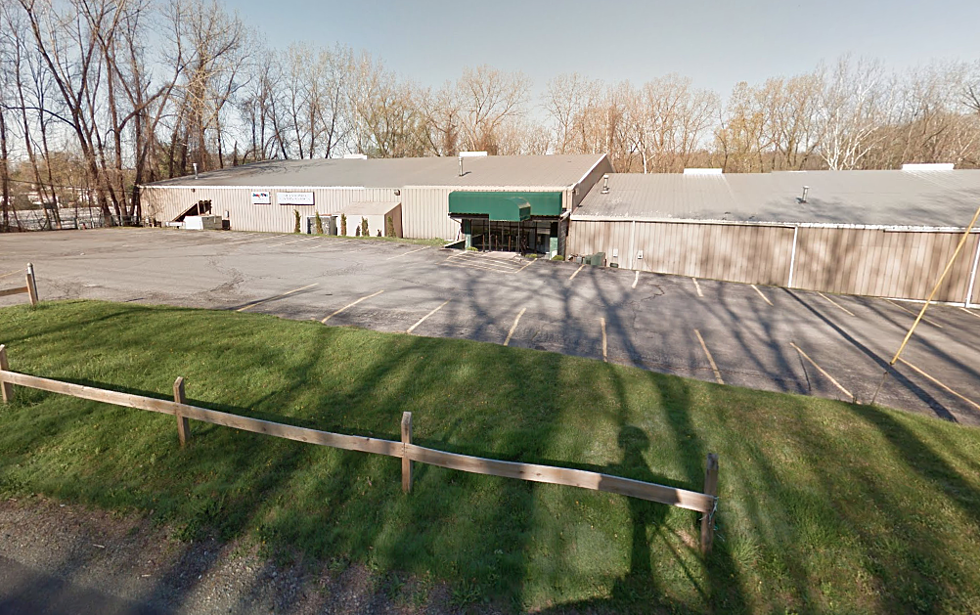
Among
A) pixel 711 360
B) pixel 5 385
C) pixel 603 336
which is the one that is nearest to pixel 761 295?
pixel 711 360

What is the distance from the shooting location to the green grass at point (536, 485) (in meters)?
4.39

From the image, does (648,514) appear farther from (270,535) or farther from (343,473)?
(270,535)

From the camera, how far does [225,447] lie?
20.9 ft

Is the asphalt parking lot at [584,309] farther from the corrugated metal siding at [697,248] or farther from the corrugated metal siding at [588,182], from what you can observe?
the corrugated metal siding at [588,182]

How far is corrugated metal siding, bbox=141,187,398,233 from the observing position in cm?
3231

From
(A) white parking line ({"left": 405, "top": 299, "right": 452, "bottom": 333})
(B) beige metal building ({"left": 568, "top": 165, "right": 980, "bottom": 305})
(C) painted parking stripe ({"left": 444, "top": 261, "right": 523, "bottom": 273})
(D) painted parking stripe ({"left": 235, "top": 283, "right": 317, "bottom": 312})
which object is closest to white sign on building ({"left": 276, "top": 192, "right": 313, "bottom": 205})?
(C) painted parking stripe ({"left": 444, "top": 261, "right": 523, "bottom": 273})

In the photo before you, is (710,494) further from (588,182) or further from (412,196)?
(412,196)

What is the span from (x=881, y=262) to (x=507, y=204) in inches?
660

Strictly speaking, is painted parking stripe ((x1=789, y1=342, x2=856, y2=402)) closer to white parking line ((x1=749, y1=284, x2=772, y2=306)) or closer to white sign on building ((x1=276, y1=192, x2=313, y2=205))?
white parking line ((x1=749, y1=284, x2=772, y2=306))

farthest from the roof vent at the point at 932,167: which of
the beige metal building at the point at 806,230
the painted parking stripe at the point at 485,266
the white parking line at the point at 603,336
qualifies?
the white parking line at the point at 603,336

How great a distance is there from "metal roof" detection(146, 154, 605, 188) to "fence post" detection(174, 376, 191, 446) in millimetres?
23171

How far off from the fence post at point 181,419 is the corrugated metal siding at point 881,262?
76.7ft

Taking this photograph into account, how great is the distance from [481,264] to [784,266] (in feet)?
45.4

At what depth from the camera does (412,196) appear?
30000 mm
